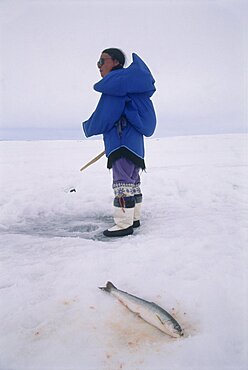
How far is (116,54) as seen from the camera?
333 centimetres

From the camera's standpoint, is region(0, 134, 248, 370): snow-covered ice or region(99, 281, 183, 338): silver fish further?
region(99, 281, 183, 338): silver fish

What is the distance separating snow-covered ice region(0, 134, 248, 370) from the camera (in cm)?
149

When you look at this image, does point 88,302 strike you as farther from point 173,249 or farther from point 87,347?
point 173,249

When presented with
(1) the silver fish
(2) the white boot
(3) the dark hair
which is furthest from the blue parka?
(1) the silver fish

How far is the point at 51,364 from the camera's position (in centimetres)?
145

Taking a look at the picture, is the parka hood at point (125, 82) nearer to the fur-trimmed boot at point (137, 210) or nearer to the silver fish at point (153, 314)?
the fur-trimmed boot at point (137, 210)

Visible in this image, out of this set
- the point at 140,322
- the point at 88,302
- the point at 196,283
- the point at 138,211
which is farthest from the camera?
the point at 138,211

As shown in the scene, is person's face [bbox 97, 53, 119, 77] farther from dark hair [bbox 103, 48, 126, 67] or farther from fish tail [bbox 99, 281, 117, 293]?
fish tail [bbox 99, 281, 117, 293]

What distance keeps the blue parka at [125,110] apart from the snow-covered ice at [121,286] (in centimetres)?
94

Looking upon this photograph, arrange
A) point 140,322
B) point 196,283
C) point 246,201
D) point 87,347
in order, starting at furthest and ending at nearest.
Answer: point 246,201 < point 196,283 < point 140,322 < point 87,347

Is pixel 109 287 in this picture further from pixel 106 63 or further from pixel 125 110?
pixel 106 63

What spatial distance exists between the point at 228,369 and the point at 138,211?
7.44 ft

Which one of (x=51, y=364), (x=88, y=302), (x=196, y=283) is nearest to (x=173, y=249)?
(x=196, y=283)

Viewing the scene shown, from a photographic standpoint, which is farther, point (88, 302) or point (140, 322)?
point (88, 302)
